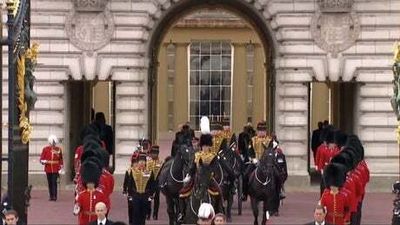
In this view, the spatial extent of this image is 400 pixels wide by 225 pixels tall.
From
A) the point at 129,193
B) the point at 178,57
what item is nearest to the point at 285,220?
the point at 129,193

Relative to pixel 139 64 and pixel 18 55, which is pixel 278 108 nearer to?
pixel 139 64

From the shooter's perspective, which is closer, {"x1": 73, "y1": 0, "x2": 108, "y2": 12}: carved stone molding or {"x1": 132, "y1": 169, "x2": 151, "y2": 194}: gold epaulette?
{"x1": 132, "y1": 169, "x2": 151, "y2": 194}: gold epaulette

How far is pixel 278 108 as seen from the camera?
29.3m

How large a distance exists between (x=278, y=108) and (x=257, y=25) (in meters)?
3.54

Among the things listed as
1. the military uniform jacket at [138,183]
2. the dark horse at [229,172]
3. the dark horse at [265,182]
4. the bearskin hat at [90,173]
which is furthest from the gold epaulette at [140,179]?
the bearskin hat at [90,173]

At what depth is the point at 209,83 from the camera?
5603cm

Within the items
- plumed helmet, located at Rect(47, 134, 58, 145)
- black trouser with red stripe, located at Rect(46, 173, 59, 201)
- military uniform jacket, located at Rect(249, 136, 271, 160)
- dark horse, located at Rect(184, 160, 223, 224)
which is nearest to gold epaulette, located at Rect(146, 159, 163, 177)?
dark horse, located at Rect(184, 160, 223, 224)

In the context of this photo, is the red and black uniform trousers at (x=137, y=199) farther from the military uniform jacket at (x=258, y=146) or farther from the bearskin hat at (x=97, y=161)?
the military uniform jacket at (x=258, y=146)

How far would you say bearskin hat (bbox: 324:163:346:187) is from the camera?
16.4 meters

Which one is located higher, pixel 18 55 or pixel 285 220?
pixel 18 55

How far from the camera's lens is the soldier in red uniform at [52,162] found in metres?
26.5

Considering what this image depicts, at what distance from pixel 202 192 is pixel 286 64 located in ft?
35.4

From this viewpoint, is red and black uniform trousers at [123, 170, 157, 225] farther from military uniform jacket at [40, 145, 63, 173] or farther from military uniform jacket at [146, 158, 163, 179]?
military uniform jacket at [40, 145, 63, 173]

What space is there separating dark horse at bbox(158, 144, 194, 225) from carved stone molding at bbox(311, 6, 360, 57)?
29.6 ft
